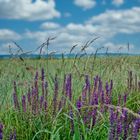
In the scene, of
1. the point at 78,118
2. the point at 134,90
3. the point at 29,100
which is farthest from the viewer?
the point at 134,90

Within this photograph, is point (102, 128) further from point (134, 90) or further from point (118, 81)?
point (118, 81)

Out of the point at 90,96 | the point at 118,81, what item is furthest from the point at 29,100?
the point at 118,81

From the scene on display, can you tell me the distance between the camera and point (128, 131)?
2.79 metres

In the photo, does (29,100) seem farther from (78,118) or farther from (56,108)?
(78,118)

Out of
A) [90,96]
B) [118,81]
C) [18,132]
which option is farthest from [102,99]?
[118,81]

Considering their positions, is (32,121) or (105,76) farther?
(105,76)

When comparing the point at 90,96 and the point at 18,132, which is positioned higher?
the point at 90,96

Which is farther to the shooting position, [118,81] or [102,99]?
[118,81]

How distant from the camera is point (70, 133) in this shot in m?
3.28

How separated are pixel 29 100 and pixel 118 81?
2812 mm

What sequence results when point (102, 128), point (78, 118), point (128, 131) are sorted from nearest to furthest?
1. point (128, 131)
2. point (78, 118)
3. point (102, 128)

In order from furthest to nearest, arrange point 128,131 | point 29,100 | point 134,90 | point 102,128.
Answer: point 134,90
point 29,100
point 102,128
point 128,131

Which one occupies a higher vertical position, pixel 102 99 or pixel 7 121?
pixel 102 99

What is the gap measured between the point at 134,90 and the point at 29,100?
2104 mm
